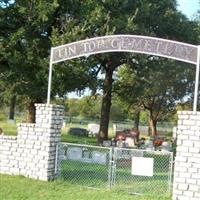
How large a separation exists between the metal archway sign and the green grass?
8.77ft

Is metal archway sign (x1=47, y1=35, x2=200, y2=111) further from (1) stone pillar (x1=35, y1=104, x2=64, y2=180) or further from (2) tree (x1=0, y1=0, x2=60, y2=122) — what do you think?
(2) tree (x1=0, y1=0, x2=60, y2=122)

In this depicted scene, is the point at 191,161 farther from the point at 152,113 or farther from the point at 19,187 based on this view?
the point at 152,113

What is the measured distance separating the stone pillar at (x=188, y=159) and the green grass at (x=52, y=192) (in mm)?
598

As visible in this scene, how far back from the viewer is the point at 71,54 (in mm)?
14297

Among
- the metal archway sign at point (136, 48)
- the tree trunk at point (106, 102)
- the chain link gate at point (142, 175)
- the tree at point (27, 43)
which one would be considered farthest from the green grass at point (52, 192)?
the tree trunk at point (106, 102)

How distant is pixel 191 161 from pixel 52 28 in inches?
712

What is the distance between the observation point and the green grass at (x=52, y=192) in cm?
1136

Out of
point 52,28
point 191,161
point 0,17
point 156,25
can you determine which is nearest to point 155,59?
point 156,25

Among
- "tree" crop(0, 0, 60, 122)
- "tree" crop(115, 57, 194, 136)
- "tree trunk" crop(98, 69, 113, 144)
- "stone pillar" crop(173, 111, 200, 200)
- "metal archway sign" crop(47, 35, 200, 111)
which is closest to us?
"stone pillar" crop(173, 111, 200, 200)

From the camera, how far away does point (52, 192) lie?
11.9m

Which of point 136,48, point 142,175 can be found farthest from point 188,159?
point 136,48

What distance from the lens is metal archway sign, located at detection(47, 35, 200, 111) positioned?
12.4 meters

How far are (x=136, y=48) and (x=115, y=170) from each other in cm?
324

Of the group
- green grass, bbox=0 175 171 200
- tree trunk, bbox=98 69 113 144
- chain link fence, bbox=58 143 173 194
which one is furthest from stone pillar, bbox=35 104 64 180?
tree trunk, bbox=98 69 113 144
